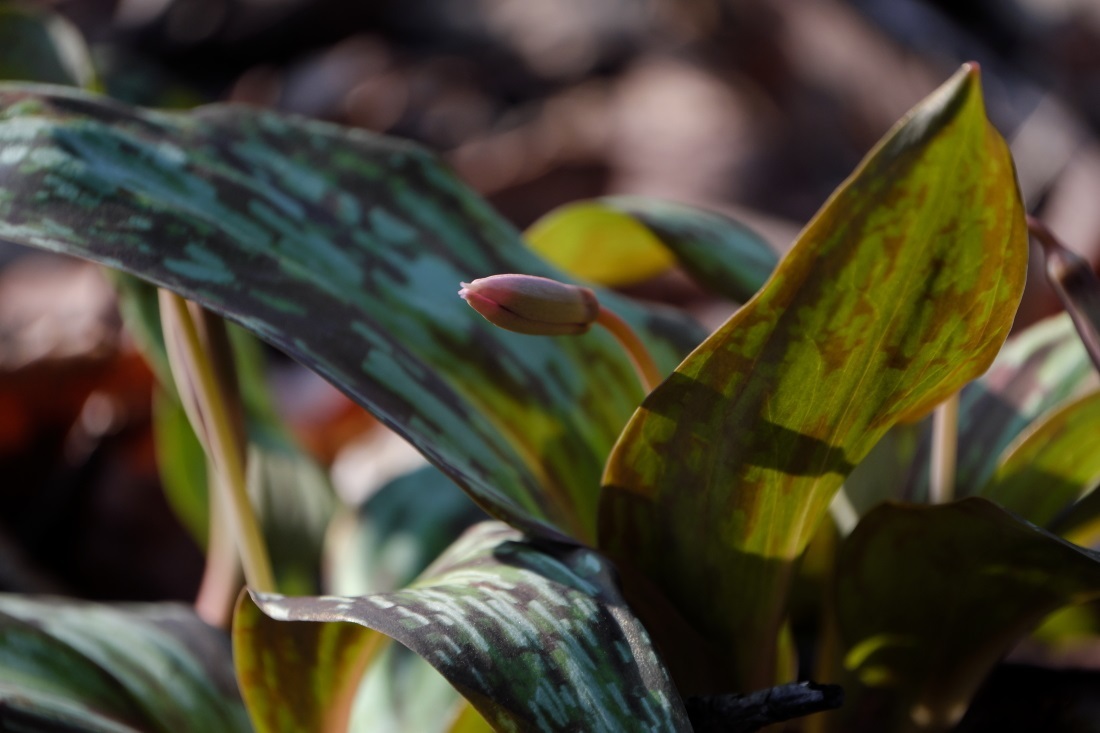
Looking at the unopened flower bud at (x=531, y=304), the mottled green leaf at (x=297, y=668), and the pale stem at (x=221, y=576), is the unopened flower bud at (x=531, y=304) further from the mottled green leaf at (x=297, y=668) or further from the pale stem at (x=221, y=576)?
the pale stem at (x=221, y=576)

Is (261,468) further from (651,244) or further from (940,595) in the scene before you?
(940,595)

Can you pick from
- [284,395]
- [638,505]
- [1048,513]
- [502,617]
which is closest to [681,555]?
[638,505]

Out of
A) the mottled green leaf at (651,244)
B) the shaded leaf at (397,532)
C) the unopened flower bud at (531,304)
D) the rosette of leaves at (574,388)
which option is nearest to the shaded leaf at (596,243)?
the mottled green leaf at (651,244)

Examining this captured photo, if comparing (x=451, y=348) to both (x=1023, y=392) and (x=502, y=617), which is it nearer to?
(x=502, y=617)

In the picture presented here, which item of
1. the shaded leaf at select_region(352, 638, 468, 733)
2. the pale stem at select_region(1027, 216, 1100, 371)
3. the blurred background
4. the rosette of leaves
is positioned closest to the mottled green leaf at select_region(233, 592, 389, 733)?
the rosette of leaves

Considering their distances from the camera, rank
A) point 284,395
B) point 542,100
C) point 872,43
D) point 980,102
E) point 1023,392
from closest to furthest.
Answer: point 980,102 → point 1023,392 → point 284,395 → point 872,43 → point 542,100

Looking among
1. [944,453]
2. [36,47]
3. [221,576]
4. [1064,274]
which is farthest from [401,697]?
[36,47]
